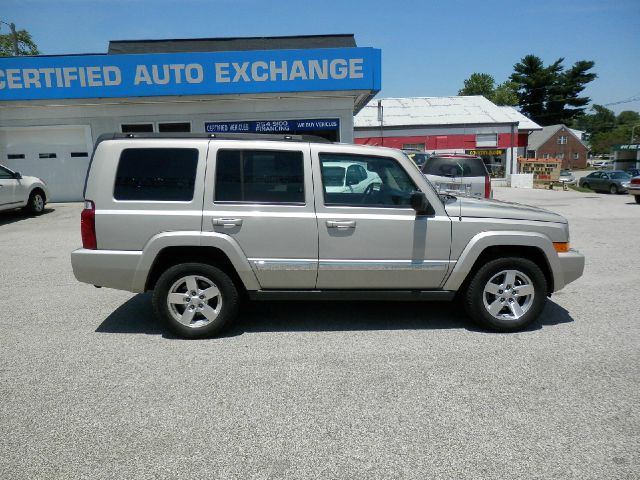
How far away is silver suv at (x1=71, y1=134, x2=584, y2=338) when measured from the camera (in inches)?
180

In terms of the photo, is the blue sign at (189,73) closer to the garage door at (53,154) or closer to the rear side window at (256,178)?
the garage door at (53,154)

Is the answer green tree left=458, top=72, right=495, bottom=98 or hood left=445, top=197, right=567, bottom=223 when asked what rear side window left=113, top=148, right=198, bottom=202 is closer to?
hood left=445, top=197, right=567, bottom=223

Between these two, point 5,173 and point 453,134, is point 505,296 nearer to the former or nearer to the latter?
point 5,173

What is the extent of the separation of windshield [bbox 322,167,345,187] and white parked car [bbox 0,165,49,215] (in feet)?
38.4

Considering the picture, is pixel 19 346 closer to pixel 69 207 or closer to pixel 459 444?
pixel 459 444

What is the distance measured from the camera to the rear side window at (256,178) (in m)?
4.61

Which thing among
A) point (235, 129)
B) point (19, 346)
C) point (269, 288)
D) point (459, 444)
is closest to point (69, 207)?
point (235, 129)

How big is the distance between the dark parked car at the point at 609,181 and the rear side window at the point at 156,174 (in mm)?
29116

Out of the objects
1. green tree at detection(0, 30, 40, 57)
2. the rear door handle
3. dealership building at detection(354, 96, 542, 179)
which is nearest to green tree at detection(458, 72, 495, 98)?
dealership building at detection(354, 96, 542, 179)

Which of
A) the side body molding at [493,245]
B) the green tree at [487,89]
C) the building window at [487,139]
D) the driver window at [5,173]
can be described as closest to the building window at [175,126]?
the driver window at [5,173]

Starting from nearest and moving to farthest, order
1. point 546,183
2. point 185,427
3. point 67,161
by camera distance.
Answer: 1. point 185,427
2. point 67,161
3. point 546,183

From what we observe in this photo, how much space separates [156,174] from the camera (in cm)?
462

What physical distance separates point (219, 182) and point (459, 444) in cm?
304

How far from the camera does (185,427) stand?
319 centimetres
